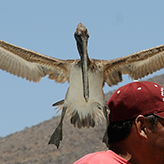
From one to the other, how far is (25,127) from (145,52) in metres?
40.4

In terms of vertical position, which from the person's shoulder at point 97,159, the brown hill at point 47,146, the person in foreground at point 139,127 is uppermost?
the brown hill at point 47,146

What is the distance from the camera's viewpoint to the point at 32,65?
307 inches

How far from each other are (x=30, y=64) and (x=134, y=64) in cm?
174

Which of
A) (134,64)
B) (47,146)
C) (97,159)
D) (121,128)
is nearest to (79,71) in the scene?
(134,64)

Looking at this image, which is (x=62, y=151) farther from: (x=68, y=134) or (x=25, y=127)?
(x=25, y=127)

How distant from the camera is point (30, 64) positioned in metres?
7.79

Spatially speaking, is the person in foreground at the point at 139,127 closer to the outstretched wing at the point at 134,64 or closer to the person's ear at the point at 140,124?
the person's ear at the point at 140,124

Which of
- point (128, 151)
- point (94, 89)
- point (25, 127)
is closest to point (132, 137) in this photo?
point (128, 151)

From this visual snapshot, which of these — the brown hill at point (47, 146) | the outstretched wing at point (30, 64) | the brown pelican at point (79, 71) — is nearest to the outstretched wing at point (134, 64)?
the brown pelican at point (79, 71)

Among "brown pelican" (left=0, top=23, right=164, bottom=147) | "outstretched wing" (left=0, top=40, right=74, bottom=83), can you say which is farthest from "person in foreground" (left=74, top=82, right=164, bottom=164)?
"outstretched wing" (left=0, top=40, right=74, bottom=83)

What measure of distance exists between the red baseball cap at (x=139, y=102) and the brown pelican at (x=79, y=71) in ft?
13.3

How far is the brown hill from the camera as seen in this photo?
3481cm

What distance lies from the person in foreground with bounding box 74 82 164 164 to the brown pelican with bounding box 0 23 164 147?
4067 mm

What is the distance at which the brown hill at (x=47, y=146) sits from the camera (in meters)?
34.8
